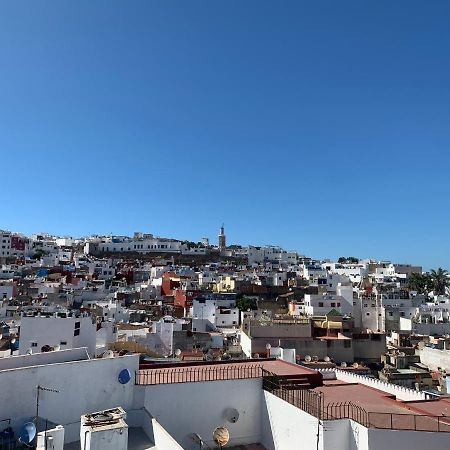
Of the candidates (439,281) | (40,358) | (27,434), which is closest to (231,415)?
(40,358)

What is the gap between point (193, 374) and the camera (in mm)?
11586

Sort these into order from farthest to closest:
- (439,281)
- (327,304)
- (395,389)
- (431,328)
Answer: (439,281), (327,304), (431,328), (395,389)

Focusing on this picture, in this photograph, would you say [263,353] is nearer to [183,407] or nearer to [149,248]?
[183,407]

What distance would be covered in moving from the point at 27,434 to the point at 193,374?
14.4ft

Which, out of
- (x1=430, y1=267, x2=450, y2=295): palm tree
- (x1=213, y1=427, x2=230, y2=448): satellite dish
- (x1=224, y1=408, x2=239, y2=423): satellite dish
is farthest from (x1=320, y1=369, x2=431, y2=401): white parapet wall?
(x1=430, y1=267, x2=450, y2=295): palm tree

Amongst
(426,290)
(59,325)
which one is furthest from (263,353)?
(426,290)

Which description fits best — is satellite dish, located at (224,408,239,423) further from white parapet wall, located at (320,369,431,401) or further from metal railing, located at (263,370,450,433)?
white parapet wall, located at (320,369,431,401)

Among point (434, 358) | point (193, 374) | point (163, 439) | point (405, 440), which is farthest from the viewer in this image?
point (434, 358)

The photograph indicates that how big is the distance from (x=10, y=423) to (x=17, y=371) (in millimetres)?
938

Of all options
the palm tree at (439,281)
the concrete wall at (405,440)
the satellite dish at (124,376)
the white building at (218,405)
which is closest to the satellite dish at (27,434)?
the white building at (218,405)

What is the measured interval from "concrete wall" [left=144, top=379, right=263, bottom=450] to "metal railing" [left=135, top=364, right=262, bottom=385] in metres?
0.20

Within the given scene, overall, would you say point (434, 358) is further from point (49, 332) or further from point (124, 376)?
point (124, 376)

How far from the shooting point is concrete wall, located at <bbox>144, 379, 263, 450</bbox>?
1054 cm

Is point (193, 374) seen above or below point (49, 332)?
below
